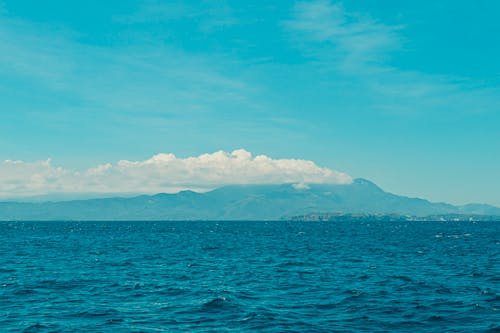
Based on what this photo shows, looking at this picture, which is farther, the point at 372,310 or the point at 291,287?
the point at 291,287

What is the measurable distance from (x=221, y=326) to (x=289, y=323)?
243 inches

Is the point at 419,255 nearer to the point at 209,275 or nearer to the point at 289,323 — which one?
the point at 209,275

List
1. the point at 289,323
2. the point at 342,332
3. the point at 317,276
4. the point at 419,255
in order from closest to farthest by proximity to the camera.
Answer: the point at 342,332 < the point at 289,323 < the point at 317,276 < the point at 419,255

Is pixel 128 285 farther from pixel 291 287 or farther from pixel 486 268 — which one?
pixel 486 268

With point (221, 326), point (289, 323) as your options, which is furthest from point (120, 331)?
point (289, 323)

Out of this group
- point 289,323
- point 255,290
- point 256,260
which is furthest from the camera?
point 256,260

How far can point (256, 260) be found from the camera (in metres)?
93.9

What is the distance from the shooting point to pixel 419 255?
343ft

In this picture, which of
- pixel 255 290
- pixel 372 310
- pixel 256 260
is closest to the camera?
pixel 372 310

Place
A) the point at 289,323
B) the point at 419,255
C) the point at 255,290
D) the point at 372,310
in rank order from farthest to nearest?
1. the point at 419,255
2. the point at 255,290
3. the point at 372,310
4. the point at 289,323

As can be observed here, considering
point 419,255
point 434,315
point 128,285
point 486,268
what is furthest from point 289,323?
point 419,255

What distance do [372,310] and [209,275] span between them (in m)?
31.5

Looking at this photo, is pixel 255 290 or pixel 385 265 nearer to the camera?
pixel 255 290

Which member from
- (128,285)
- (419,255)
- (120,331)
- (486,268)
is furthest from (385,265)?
(120,331)
